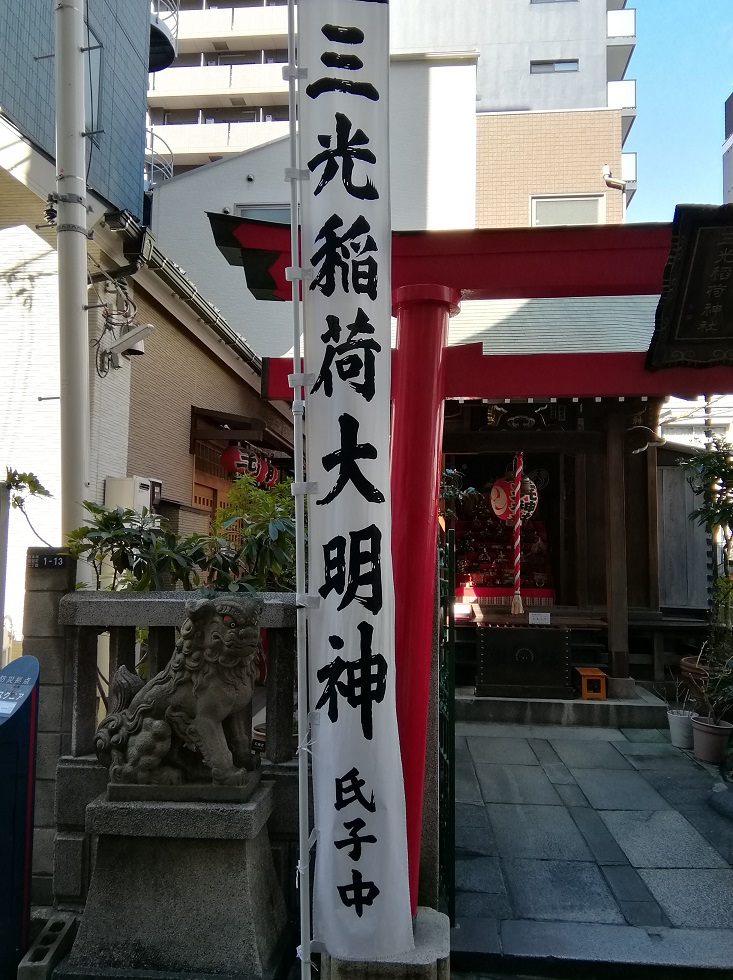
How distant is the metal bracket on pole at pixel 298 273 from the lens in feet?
9.80

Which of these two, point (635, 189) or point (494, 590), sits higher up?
point (635, 189)

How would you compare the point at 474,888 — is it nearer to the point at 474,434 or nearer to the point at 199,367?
the point at 474,434

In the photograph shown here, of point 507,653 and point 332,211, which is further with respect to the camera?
point 507,653

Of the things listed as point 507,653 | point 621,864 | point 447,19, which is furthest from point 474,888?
point 447,19

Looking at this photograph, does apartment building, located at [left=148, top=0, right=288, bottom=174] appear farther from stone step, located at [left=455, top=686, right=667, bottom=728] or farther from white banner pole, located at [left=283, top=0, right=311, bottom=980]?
white banner pole, located at [left=283, top=0, right=311, bottom=980]

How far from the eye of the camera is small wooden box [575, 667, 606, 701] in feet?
30.1

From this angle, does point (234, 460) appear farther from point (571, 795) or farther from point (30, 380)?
point (571, 795)

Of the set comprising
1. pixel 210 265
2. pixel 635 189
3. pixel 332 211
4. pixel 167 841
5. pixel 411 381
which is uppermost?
pixel 635 189

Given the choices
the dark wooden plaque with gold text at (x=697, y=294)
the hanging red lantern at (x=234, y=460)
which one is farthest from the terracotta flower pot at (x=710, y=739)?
the hanging red lantern at (x=234, y=460)

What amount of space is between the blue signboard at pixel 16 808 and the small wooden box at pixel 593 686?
7.36 metres

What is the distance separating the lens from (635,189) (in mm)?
28688

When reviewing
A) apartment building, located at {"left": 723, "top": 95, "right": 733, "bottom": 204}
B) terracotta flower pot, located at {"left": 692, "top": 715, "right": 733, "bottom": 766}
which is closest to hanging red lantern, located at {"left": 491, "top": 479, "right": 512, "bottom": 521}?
terracotta flower pot, located at {"left": 692, "top": 715, "right": 733, "bottom": 766}

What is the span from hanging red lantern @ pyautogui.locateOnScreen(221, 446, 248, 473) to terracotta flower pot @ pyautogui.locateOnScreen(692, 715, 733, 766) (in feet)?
29.2

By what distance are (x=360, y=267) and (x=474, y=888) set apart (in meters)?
4.16
